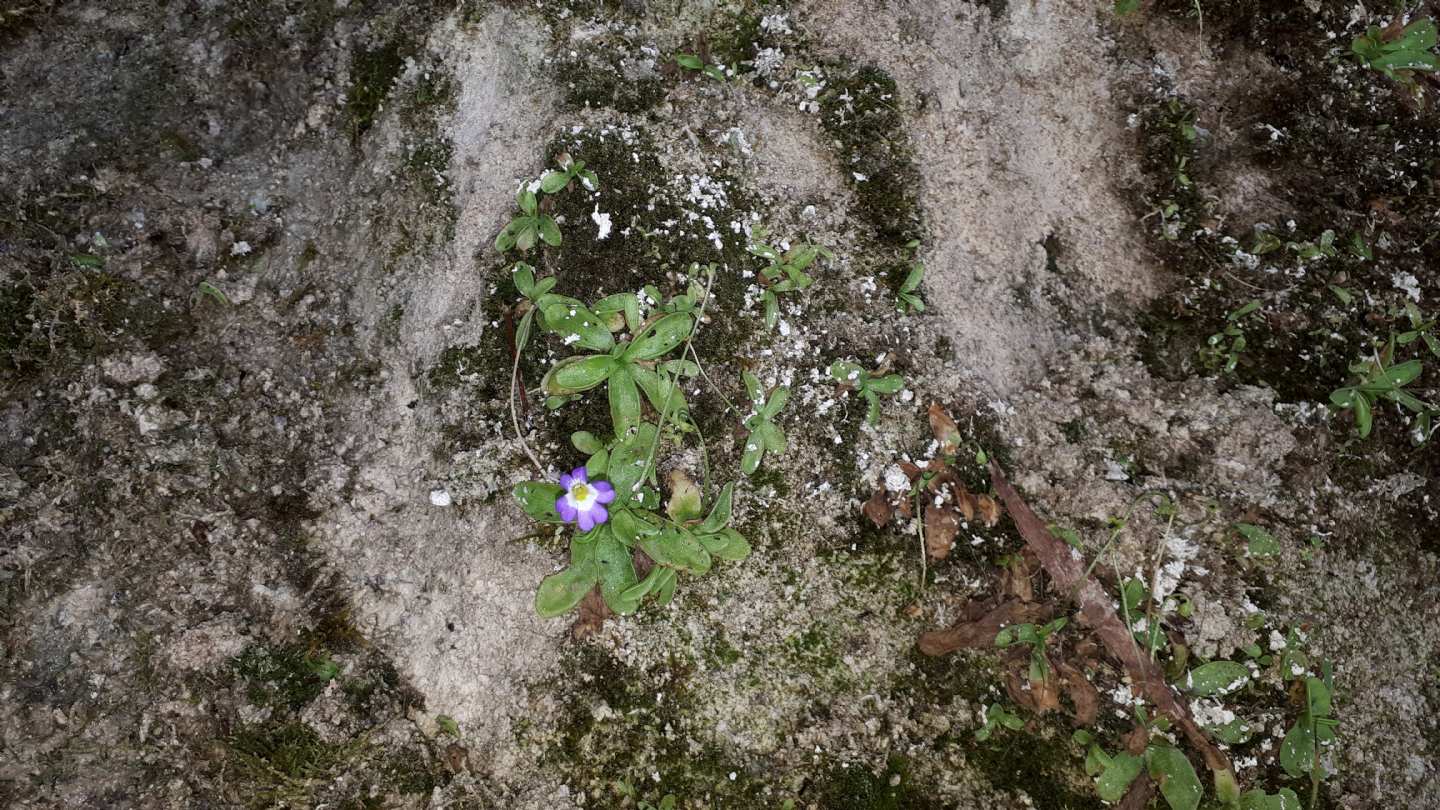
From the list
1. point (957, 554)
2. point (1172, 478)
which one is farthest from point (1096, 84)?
point (957, 554)

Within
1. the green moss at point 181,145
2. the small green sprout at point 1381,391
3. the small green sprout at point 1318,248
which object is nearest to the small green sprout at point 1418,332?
the small green sprout at point 1381,391

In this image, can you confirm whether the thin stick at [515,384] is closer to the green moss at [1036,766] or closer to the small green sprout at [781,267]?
the small green sprout at [781,267]

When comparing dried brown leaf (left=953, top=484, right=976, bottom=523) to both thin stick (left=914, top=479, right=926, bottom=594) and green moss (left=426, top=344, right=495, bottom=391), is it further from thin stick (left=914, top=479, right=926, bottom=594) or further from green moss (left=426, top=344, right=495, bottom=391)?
green moss (left=426, top=344, right=495, bottom=391)

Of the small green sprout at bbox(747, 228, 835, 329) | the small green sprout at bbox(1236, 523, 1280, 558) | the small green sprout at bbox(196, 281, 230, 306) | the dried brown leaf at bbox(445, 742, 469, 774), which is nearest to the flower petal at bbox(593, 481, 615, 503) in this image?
the small green sprout at bbox(747, 228, 835, 329)

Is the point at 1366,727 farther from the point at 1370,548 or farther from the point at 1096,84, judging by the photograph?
the point at 1096,84

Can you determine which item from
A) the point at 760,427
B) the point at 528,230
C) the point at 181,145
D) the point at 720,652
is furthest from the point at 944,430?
the point at 181,145
